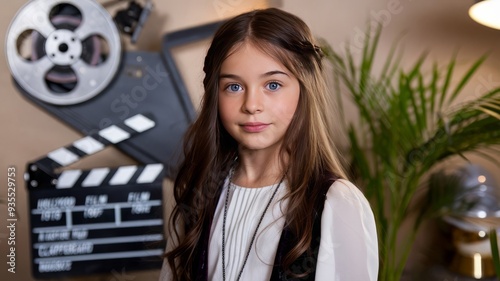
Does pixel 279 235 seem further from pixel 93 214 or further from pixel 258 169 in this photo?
pixel 93 214

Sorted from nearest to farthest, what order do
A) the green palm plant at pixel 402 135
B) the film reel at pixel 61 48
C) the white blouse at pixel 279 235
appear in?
the white blouse at pixel 279 235, the green palm plant at pixel 402 135, the film reel at pixel 61 48

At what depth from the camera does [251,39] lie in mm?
1101

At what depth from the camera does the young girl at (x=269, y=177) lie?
3.43 ft

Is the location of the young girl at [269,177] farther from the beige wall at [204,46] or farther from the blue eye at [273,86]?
the beige wall at [204,46]

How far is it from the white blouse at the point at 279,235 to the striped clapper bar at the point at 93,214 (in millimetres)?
1224

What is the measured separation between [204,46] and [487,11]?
967 millimetres

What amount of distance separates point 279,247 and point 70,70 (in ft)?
4.97

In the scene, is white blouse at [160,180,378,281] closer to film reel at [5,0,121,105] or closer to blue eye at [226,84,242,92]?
blue eye at [226,84,242,92]

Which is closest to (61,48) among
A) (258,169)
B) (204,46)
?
(204,46)

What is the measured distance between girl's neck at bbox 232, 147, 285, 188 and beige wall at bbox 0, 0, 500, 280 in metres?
1.22

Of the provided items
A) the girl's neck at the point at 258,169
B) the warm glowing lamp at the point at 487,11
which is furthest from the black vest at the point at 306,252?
the warm glowing lamp at the point at 487,11

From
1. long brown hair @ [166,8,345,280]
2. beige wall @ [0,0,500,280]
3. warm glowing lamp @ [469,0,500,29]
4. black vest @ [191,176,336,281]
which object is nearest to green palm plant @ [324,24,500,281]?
warm glowing lamp @ [469,0,500,29]

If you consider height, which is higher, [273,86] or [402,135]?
[273,86]

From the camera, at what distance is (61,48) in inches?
92.8
